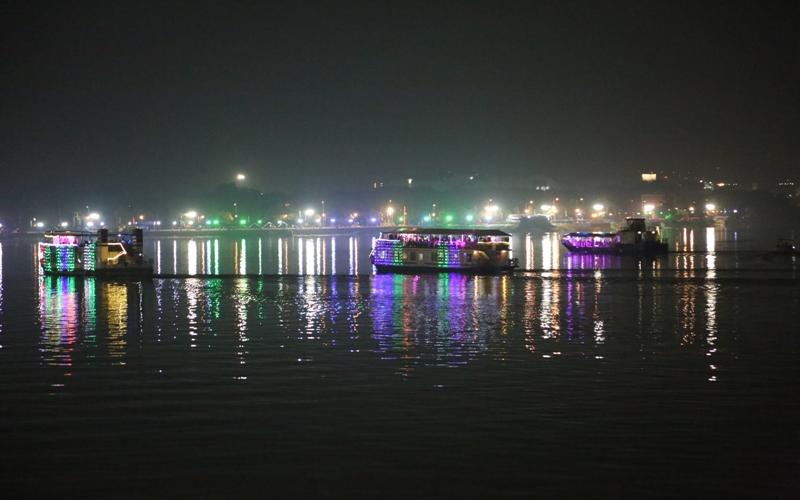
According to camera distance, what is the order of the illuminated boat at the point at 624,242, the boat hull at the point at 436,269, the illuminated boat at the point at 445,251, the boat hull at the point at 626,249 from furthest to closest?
the illuminated boat at the point at 624,242 < the boat hull at the point at 626,249 < the illuminated boat at the point at 445,251 < the boat hull at the point at 436,269

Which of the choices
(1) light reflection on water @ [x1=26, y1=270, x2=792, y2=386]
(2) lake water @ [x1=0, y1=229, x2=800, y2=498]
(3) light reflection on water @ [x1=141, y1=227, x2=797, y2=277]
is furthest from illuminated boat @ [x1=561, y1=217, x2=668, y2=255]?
(2) lake water @ [x1=0, y1=229, x2=800, y2=498]

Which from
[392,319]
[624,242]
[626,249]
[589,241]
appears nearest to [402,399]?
[392,319]

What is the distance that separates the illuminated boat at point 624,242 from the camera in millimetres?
90188

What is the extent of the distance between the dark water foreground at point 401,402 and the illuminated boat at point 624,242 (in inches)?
2140

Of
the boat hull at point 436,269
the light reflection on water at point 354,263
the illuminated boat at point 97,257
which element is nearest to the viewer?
the illuminated boat at point 97,257

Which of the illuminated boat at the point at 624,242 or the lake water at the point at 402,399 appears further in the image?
the illuminated boat at the point at 624,242

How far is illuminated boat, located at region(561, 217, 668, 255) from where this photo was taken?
90188mm

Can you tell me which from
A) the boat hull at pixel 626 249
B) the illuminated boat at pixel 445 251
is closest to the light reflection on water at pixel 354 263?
the boat hull at pixel 626 249

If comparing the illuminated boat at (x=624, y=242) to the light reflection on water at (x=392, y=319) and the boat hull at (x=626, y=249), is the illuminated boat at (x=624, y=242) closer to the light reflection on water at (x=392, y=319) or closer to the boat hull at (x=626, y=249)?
the boat hull at (x=626, y=249)

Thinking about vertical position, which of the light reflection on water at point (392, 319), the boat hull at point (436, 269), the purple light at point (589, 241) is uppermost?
the purple light at point (589, 241)

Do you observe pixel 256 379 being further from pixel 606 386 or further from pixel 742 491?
pixel 742 491

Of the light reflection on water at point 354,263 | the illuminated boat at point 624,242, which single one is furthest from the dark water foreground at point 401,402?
the illuminated boat at point 624,242

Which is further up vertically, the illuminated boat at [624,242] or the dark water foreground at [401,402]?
the illuminated boat at [624,242]

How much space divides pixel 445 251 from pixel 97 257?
2265cm
